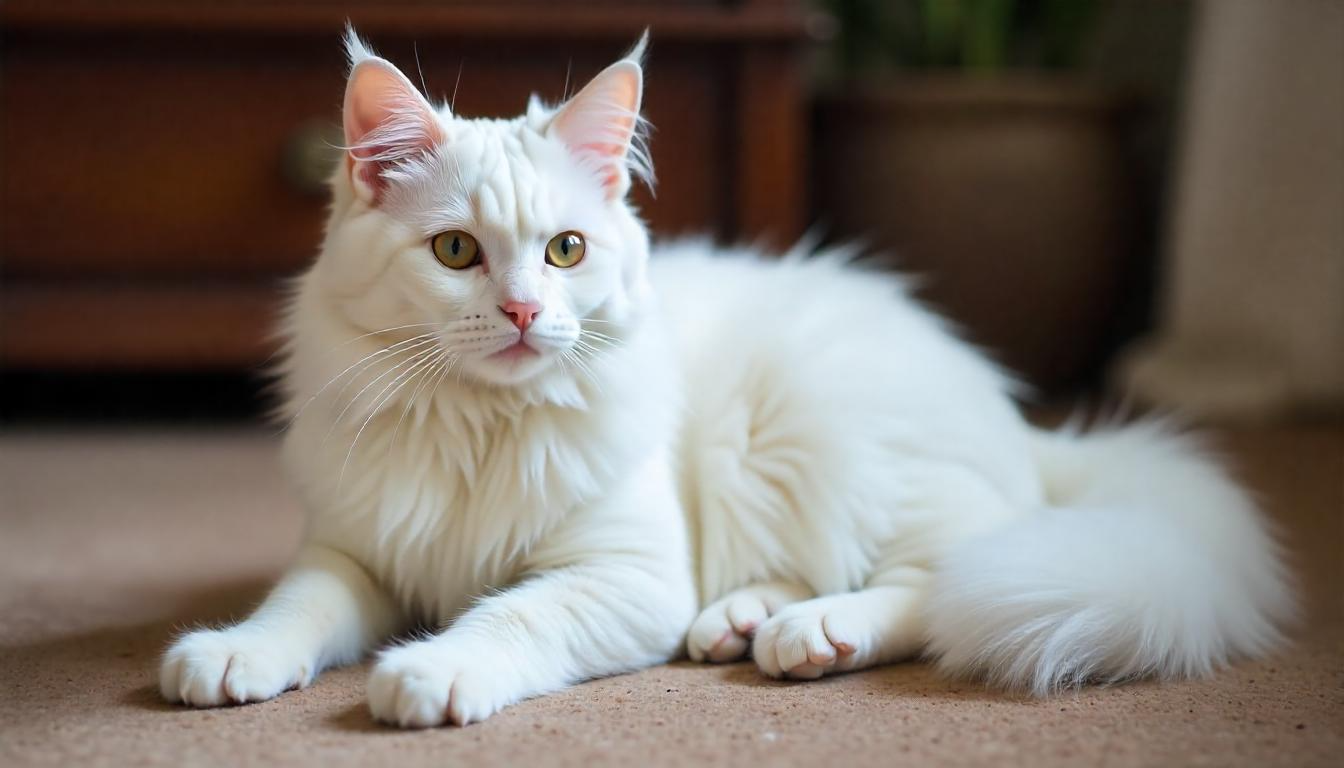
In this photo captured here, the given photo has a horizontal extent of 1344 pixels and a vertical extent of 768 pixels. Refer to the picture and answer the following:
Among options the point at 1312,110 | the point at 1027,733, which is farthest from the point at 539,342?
the point at 1312,110

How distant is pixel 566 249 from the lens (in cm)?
115

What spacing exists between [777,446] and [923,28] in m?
1.95

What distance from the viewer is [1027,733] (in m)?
0.97

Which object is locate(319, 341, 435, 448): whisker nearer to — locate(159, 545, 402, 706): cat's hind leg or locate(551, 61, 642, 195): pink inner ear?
locate(159, 545, 402, 706): cat's hind leg

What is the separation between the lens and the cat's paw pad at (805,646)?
1122mm

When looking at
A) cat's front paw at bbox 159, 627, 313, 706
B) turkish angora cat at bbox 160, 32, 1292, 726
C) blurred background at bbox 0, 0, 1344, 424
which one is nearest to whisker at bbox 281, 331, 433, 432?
turkish angora cat at bbox 160, 32, 1292, 726

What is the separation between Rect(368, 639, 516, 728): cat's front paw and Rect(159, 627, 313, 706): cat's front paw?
0.12 m

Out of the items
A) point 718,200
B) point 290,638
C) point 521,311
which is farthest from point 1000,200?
point 290,638

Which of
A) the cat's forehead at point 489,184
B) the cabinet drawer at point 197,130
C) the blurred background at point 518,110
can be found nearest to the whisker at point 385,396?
the cat's forehead at point 489,184

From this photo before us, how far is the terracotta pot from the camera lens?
8.96 ft

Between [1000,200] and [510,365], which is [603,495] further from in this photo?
[1000,200]

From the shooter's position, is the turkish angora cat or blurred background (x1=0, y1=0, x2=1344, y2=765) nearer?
the turkish angora cat

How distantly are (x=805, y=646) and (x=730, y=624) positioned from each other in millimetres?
124

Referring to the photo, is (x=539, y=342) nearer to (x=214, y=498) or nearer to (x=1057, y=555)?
(x=1057, y=555)
